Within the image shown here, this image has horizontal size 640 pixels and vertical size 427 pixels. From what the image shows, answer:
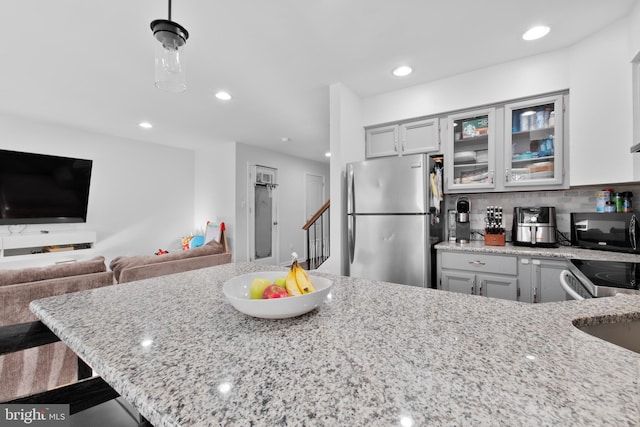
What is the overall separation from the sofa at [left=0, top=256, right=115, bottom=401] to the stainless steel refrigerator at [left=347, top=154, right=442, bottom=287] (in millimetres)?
2136

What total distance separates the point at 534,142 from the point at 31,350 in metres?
3.92

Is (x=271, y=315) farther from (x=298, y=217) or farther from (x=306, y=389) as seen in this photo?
(x=298, y=217)

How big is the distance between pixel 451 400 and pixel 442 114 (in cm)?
277

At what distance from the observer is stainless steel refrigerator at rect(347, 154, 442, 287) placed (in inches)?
93.3

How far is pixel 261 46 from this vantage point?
217cm

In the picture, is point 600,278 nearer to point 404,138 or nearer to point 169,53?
point 404,138

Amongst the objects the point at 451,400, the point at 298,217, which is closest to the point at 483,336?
the point at 451,400

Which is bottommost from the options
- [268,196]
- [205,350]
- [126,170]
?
[205,350]

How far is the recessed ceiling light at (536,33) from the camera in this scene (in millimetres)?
1972

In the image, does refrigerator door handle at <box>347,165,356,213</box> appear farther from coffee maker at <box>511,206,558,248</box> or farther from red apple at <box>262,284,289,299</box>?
red apple at <box>262,284,289,299</box>

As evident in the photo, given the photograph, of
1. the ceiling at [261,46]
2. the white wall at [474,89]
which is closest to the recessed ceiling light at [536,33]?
the ceiling at [261,46]

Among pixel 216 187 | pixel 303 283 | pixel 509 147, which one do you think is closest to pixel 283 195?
pixel 216 187

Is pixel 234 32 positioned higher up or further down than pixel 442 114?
higher up

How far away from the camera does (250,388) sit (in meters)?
0.49
